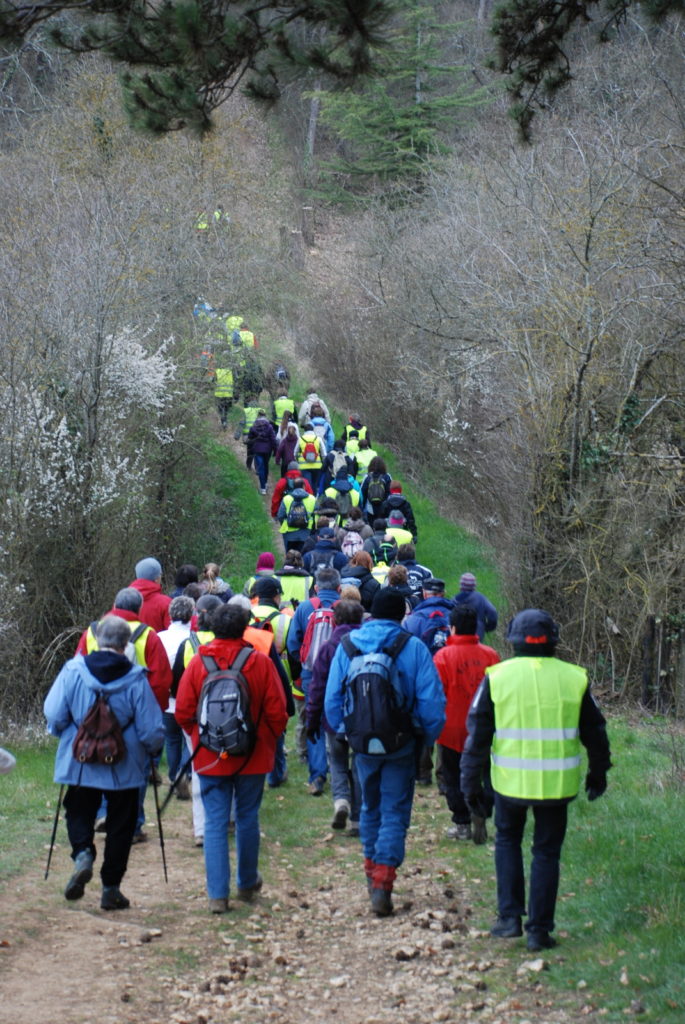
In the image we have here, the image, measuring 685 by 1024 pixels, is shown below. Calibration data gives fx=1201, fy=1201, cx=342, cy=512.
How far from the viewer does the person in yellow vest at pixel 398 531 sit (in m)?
16.4

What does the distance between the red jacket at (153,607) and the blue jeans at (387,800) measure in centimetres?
382

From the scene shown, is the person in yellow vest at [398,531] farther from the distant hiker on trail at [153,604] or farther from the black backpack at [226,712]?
the black backpack at [226,712]

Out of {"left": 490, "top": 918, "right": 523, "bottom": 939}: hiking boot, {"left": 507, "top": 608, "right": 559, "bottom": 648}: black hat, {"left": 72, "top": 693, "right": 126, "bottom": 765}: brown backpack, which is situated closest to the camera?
{"left": 507, "top": 608, "right": 559, "bottom": 648}: black hat

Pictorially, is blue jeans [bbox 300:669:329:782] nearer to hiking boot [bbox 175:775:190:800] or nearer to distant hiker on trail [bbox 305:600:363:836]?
distant hiker on trail [bbox 305:600:363:836]

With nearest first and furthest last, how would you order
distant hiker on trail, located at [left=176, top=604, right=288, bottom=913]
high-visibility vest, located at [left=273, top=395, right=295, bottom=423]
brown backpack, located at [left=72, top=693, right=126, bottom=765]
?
brown backpack, located at [left=72, top=693, right=126, bottom=765] → distant hiker on trail, located at [left=176, top=604, right=288, bottom=913] → high-visibility vest, located at [left=273, top=395, right=295, bottom=423]

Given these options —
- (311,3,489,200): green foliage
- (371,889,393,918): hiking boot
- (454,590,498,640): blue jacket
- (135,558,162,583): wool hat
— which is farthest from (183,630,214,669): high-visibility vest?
(311,3,489,200): green foliage

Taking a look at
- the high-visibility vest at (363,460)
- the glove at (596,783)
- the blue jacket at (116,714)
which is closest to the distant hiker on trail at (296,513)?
the high-visibility vest at (363,460)

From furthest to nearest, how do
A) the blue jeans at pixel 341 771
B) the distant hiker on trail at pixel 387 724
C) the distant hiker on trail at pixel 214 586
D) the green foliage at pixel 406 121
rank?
the green foliage at pixel 406 121 < the distant hiker on trail at pixel 214 586 < the blue jeans at pixel 341 771 < the distant hiker on trail at pixel 387 724

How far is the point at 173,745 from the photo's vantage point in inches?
418

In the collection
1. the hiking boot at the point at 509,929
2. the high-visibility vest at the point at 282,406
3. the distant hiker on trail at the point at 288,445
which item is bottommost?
the hiking boot at the point at 509,929

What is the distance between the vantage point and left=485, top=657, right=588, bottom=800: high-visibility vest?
21.8ft

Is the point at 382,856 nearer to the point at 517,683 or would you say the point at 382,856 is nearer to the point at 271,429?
the point at 517,683

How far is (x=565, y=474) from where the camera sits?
52.4ft

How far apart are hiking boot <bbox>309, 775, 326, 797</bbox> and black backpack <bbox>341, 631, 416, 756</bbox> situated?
361 centimetres
